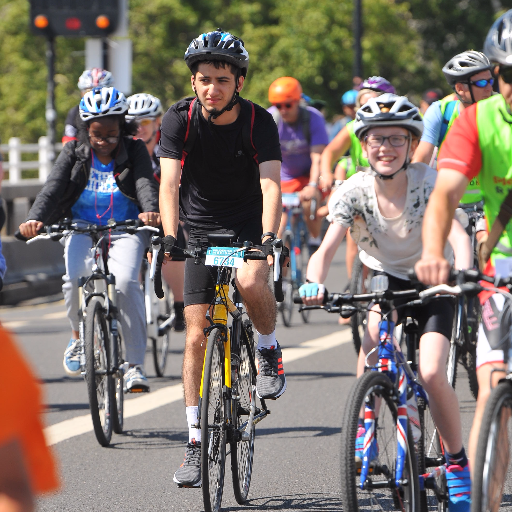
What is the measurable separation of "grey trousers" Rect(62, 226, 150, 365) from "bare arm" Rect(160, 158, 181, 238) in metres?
1.65

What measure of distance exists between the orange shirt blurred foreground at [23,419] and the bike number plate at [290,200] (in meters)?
9.38

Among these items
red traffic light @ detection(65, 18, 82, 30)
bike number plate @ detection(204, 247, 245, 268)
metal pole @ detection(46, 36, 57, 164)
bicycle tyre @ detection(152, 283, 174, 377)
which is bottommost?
bicycle tyre @ detection(152, 283, 174, 377)

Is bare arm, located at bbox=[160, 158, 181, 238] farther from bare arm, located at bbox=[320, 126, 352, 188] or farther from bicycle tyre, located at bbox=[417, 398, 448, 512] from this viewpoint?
bare arm, located at bbox=[320, 126, 352, 188]

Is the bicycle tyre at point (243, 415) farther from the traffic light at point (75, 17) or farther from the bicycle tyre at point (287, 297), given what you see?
the traffic light at point (75, 17)

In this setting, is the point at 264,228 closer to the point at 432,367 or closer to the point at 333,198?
the point at 333,198

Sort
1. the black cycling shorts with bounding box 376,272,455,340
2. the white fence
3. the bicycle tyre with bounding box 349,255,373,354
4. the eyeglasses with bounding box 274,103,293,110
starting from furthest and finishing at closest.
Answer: the white fence < the eyeglasses with bounding box 274,103,293,110 < the bicycle tyre with bounding box 349,255,373,354 < the black cycling shorts with bounding box 376,272,455,340

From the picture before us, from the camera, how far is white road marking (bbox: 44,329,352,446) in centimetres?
695

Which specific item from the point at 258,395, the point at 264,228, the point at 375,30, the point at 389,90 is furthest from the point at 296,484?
the point at 375,30

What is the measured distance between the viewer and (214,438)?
4973mm

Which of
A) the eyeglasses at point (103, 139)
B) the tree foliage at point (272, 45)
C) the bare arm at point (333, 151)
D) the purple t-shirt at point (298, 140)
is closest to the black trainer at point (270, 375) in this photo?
the eyeglasses at point (103, 139)

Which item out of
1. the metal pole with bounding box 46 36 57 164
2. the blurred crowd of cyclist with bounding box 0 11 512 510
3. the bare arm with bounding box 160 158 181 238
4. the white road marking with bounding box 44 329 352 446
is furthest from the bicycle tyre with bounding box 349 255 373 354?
the metal pole with bounding box 46 36 57 164

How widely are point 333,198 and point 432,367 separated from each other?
827 mm

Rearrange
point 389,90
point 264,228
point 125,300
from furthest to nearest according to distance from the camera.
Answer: point 389,90
point 125,300
point 264,228

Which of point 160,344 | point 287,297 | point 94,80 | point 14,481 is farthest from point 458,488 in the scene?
point 287,297
